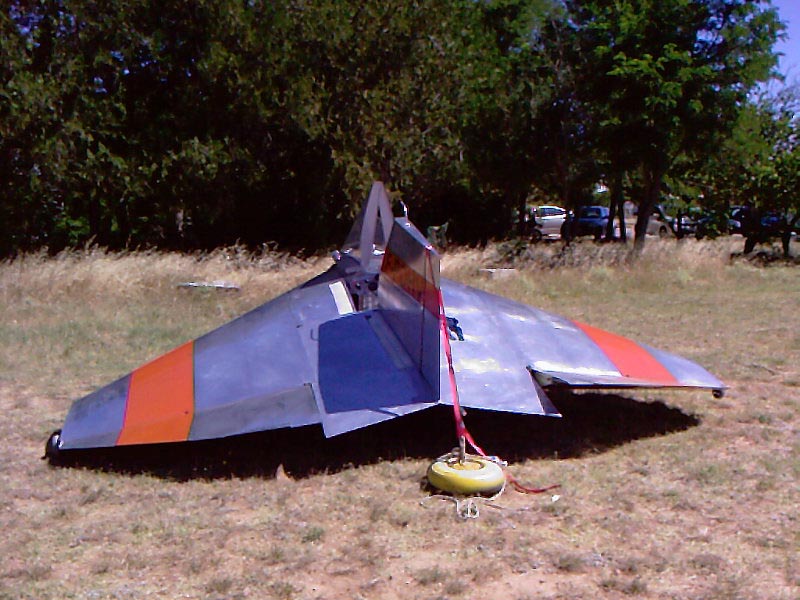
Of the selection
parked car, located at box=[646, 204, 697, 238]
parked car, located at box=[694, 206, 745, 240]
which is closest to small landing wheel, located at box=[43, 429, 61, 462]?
parked car, located at box=[694, 206, 745, 240]

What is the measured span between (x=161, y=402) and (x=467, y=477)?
201cm

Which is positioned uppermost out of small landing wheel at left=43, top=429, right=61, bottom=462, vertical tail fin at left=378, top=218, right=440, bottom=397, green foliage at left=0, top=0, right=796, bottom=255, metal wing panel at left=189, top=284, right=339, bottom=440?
green foliage at left=0, top=0, right=796, bottom=255

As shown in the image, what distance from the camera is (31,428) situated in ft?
22.0

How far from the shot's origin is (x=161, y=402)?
5590 mm

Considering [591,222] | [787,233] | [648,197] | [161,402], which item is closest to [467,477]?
[161,402]

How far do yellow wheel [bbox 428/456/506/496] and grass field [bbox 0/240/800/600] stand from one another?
13 centimetres

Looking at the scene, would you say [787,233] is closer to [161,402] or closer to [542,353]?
[542,353]

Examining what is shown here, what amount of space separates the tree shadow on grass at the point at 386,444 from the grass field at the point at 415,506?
21mm

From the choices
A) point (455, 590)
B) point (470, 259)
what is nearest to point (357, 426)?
point (455, 590)

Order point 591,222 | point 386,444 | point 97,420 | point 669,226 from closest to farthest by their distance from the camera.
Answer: point 97,420 → point 386,444 → point 669,226 → point 591,222

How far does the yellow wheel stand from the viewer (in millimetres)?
5008

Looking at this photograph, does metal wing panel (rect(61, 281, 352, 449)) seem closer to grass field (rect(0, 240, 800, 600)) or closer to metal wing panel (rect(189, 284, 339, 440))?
metal wing panel (rect(189, 284, 339, 440))

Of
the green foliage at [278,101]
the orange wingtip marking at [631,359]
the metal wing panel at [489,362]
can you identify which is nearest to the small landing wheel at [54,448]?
the metal wing panel at [489,362]

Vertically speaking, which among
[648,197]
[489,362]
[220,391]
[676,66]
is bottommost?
[220,391]
